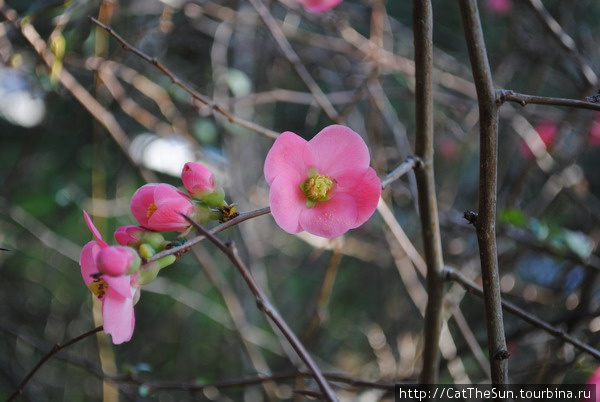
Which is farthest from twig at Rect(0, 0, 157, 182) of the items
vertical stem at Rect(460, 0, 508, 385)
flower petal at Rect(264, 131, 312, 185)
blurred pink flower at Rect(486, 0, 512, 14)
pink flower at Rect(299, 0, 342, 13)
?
blurred pink flower at Rect(486, 0, 512, 14)

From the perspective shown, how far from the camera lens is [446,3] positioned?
2258 mm

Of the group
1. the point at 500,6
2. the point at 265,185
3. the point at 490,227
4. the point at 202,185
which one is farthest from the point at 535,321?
the point at 500,6

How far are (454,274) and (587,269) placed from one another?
68 cm

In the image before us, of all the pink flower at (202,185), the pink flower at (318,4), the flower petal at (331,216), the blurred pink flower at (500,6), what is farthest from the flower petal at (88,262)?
the blurred pink flower at (500,6)

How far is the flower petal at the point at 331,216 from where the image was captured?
630 mm

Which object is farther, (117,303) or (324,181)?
(324,181)

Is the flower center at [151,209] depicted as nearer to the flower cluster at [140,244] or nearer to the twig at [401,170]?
the flower cluster at [140,244]

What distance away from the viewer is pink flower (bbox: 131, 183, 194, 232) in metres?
0.57

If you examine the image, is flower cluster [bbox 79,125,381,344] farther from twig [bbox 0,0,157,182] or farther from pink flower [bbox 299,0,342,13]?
pink flower [bbox 299,0,342,13]

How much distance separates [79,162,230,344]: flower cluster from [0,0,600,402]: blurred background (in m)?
0.57

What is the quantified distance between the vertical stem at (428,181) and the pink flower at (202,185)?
250 millimetres

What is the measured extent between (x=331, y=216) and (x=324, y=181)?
0.05 m

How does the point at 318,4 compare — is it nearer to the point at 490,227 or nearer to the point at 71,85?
the point at 71,85

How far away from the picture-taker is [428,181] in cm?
71
